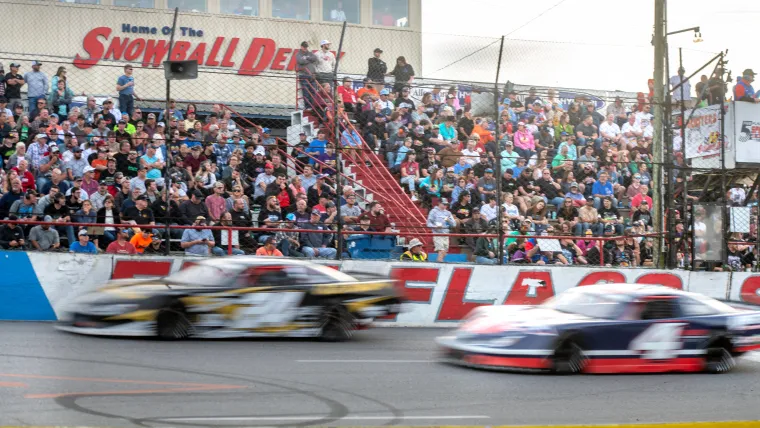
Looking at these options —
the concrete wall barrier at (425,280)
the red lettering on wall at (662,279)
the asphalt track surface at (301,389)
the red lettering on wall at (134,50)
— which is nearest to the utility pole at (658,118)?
the red lettering on wall at (662,279)

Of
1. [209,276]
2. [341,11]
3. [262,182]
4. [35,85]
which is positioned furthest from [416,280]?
[341,11]

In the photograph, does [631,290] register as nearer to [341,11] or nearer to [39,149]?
[39,149]

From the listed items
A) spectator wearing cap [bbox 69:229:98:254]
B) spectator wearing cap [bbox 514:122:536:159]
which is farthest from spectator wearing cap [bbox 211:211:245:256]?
spectator wearing cap [bbox 514:122:536:159]

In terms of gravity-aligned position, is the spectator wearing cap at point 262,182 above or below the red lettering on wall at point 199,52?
below

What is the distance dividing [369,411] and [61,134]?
1017 centimetres

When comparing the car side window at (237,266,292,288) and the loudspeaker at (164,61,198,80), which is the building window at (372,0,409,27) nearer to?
the loudspeaker at (164,61,198,80)

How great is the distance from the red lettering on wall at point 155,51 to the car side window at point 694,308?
18.6m

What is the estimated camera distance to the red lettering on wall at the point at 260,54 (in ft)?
94.2

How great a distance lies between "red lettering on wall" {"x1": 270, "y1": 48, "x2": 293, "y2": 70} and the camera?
28.9 metres

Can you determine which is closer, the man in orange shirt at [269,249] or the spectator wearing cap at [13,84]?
the man in orange shirt at [269,249]

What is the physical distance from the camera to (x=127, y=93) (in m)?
19.3

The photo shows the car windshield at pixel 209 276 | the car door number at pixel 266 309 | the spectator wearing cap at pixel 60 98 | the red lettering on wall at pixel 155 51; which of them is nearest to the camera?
the car windshield at pixel 209 276

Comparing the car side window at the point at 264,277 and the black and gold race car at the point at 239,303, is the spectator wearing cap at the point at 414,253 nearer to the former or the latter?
the black and gold race car at the point at 239,303

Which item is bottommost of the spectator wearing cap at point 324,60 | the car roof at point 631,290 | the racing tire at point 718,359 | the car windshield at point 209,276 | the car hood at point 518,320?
the racing tire at point 718,359
